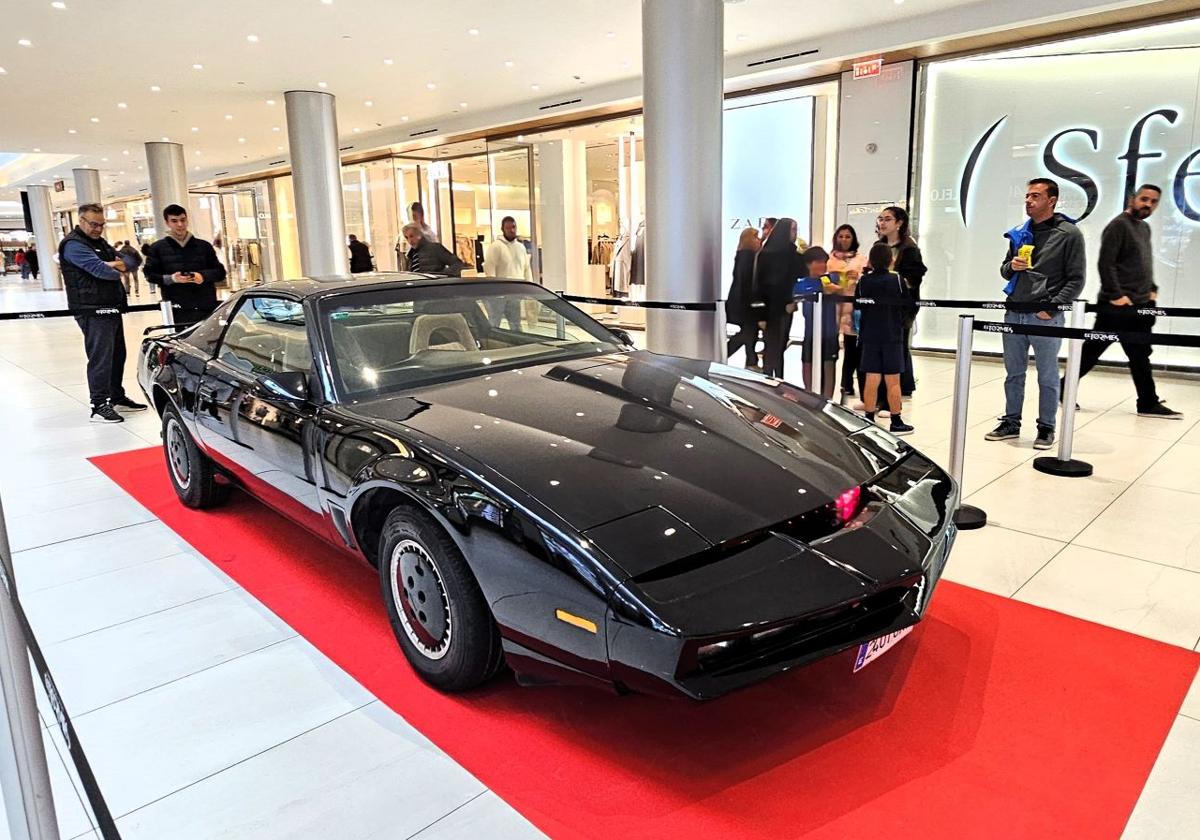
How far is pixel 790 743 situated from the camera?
2.13m

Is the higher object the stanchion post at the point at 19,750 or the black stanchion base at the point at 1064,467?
the stanchion post at the point at 19,750

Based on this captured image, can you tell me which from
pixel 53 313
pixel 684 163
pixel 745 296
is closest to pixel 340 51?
pixel 53 313

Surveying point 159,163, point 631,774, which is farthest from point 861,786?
point 159,163

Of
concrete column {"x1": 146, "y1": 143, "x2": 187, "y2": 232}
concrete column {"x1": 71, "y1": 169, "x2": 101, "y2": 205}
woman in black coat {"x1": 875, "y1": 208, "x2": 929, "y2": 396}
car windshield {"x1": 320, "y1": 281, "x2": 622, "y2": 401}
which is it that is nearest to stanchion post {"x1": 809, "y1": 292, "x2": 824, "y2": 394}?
woman in black coat {"x1": 875, "y1": 208, "x2": 929, "y2": 396}

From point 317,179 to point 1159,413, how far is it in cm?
1140

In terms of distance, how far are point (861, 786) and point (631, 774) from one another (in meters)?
0.58

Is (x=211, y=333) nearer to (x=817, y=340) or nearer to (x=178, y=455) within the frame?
(x=178, y=455)

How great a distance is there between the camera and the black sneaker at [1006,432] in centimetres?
546

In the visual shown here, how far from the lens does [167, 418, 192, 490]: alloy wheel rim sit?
4.08 m

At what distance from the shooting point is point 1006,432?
548cm

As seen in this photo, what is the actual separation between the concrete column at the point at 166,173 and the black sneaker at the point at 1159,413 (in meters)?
18.3

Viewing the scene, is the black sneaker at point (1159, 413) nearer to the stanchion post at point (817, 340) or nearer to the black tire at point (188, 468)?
the stanchion post at point (817, 340)

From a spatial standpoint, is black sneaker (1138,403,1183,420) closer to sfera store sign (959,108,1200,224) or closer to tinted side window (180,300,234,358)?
sfera store sign (959,108,1200,224)

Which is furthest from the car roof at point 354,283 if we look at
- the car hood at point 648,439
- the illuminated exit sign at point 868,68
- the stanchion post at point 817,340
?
the illuminated exit sign at point 868,68
